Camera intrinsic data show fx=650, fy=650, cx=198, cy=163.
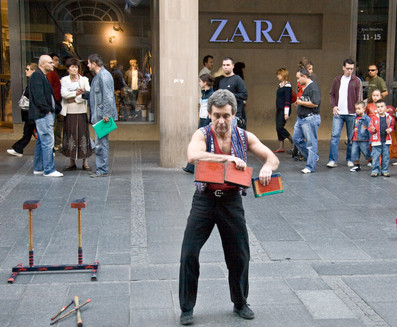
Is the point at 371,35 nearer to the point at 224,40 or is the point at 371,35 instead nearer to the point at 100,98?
the point at 224,40

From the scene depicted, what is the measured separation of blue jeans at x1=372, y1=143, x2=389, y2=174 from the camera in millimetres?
10938

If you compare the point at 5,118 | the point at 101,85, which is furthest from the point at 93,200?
the point at 5,118

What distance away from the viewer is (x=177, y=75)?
11.3 m

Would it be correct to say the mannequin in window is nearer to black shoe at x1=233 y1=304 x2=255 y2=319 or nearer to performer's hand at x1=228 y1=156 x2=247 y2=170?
black shoe at x1=233 y1=304 x2=255 y2=319

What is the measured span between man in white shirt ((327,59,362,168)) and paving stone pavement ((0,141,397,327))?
1130 mm

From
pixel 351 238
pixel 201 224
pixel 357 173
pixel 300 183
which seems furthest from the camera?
pixel 357 173

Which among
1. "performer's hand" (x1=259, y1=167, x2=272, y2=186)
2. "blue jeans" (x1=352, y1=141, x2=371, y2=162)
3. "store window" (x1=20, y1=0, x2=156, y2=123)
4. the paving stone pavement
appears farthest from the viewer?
"store window" (x1=20, y1=0, x2=156, y2=123)

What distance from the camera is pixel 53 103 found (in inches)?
415

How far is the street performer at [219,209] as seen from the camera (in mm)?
4770

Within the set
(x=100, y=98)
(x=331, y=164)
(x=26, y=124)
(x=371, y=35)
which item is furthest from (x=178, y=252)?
(x=371, y=35)

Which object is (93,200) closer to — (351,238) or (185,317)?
(351,238)

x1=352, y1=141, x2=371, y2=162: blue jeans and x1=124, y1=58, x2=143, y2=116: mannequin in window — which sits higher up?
x1=124, y1=58, x2=143, y2=116: mannequin in window

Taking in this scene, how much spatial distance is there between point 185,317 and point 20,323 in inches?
48.7

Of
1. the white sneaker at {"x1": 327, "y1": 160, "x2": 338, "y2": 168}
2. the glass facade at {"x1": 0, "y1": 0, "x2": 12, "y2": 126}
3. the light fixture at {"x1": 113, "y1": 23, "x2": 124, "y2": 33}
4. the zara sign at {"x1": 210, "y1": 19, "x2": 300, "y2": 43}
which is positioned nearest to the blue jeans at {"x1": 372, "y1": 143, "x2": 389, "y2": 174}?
the white sneaker at {"x1": 327, "y1": 160, "x2": 338, "y2": 168}
